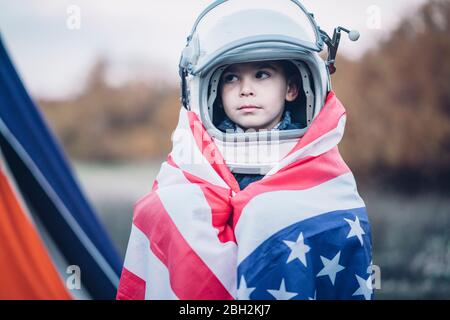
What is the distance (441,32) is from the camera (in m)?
2.36

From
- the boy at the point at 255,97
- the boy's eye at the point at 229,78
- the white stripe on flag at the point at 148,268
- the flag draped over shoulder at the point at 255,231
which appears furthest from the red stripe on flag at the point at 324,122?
the white stripe on flag at the point at 148,268

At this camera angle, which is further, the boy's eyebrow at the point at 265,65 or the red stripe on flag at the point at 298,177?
the boy's eyebrow at the point at 265,65

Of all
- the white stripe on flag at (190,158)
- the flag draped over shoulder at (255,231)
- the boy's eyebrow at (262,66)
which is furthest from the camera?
the boy's eyebrow at (262,66)

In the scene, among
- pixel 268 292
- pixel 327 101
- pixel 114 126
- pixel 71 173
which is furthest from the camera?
pixel 114 126

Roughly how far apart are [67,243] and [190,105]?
808mm

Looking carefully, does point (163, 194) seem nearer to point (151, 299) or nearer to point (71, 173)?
point (151, 299)

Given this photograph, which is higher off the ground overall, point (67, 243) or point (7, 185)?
point (7, 185)

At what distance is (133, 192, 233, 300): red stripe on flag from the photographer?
123cm

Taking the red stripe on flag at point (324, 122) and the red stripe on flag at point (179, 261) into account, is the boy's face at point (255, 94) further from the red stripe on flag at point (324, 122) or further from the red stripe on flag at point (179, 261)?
the red stripe on flag at point (179, 261)

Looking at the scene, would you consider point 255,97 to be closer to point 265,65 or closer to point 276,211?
point 265,65

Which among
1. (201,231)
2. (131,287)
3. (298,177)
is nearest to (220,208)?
(201,231)

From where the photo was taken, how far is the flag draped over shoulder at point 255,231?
1219 millimetres
